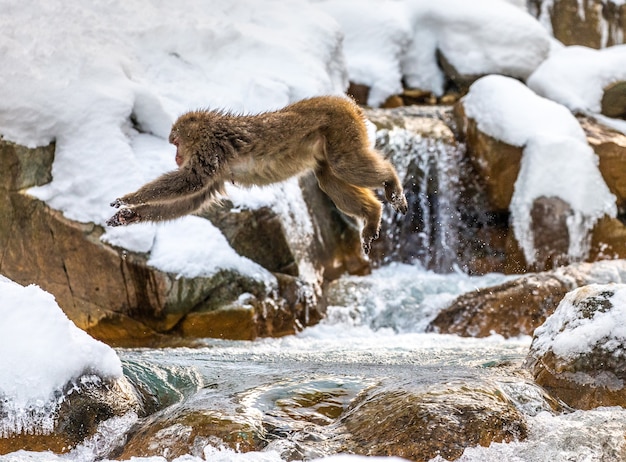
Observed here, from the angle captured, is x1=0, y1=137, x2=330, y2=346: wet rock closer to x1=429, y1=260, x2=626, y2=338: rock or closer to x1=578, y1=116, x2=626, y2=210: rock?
x1=429, y1=260, x2=626, y2=338: rock

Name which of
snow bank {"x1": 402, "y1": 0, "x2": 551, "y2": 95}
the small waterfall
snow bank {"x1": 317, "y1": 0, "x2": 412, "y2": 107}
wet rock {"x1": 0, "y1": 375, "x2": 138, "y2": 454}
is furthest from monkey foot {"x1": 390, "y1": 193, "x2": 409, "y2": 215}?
snow bank {"x1": 402, "y1": 0, "x2": 551, "y2": 95}

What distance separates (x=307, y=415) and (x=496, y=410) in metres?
0.85

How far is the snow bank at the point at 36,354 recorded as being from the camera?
3639 millimetres

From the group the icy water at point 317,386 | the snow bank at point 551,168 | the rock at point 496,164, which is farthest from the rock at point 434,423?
the rock at point 496,164

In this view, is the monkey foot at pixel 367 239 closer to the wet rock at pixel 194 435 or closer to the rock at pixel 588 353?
the rock at pixel 588 353

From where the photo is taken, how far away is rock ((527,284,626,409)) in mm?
A: 4137

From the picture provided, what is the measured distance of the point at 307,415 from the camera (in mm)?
3924

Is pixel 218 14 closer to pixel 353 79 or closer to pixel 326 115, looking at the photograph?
pixel 353 79

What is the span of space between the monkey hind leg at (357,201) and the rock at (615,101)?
567cm

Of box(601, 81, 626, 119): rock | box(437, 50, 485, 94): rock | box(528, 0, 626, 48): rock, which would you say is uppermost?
box(528, 0, 626, 48): rock

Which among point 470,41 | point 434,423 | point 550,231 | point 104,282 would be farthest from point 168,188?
point 470,41

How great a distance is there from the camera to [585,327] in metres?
4.32

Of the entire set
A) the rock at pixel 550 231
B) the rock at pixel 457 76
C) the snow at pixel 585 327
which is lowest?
the snow at pixel 585 327

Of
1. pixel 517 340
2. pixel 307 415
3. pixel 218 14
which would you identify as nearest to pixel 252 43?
pixel 218 14
